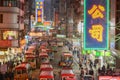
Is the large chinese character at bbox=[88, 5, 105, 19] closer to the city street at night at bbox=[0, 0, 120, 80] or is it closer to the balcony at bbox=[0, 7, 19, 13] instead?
the city street at night at bbox=[0, 0, 120, 80]

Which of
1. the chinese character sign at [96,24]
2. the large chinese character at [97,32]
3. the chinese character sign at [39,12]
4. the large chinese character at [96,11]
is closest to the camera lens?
the large chinese character at [96,11]

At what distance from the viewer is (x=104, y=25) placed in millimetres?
21547

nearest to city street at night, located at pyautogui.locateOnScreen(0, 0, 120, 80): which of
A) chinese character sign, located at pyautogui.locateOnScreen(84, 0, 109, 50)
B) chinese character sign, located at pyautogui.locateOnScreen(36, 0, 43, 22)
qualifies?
chinese character sign, located at pyautogui.locateOnScreen(84, 0, 109, 50)

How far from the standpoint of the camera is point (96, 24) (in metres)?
21.7

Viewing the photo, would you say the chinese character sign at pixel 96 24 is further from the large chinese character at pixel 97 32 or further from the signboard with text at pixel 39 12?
the signboard with text at pixel 39 12

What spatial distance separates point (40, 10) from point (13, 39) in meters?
105

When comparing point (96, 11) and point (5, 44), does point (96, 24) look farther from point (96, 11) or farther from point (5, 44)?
point (5, 44)

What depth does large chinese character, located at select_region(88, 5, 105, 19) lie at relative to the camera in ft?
69.7

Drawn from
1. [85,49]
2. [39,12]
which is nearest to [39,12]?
[39,12]

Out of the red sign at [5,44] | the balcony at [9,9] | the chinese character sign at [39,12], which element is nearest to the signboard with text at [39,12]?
the chinese character sign at [39,12]

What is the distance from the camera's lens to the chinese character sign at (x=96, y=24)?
2138cm

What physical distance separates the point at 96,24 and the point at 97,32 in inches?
21.0

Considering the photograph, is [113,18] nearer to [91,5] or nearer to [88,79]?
[88,79]

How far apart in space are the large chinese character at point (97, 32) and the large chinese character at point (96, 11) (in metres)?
0.69
